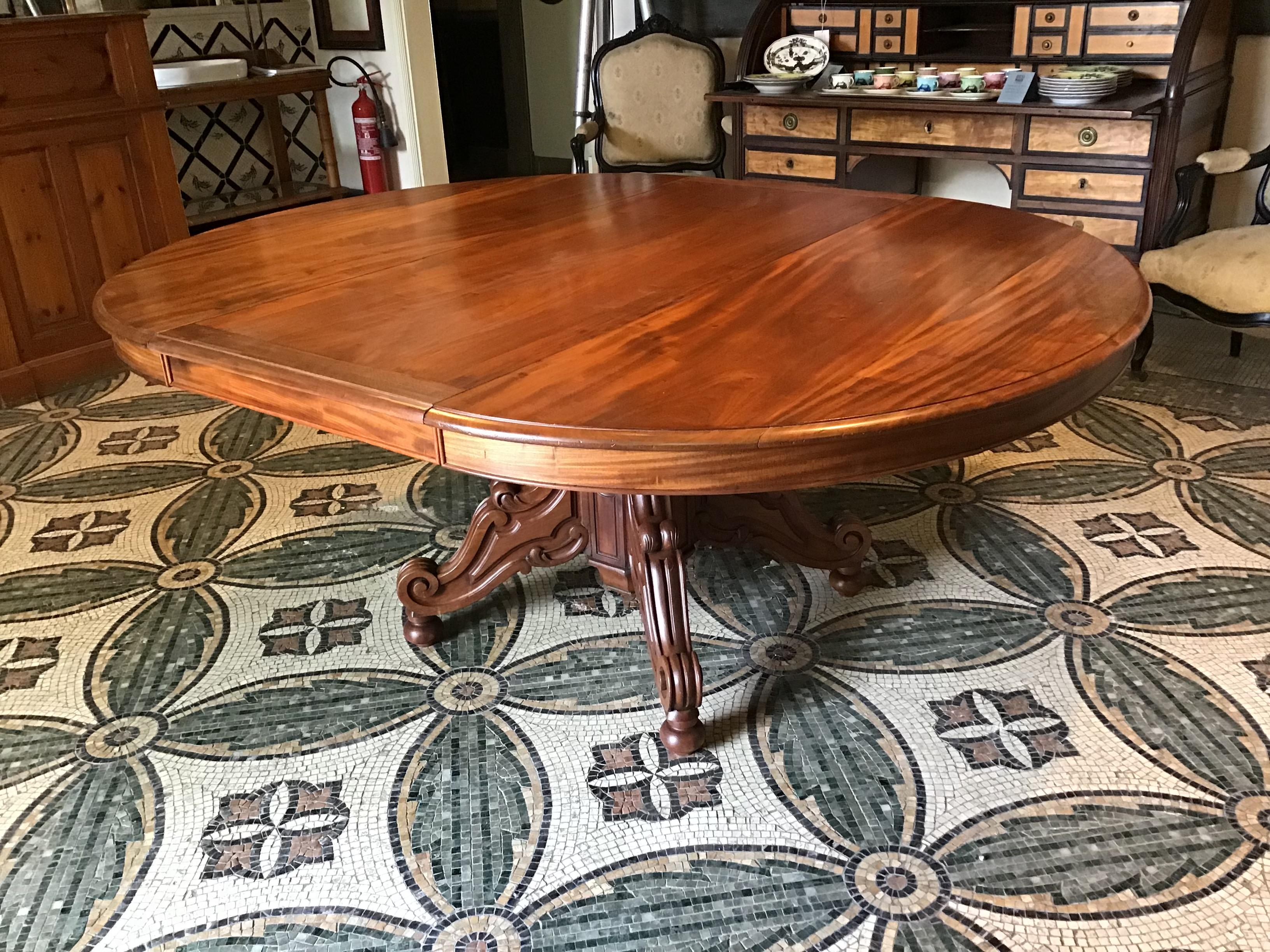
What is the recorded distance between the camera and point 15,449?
113 inches

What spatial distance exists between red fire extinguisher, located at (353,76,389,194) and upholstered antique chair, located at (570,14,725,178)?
3.21 feet

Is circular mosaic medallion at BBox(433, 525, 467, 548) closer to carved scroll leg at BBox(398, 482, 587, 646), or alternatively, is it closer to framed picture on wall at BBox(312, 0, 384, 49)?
carved scroll leg at BBox(398, 482, 587, 646)

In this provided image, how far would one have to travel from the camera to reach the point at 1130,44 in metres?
3.22

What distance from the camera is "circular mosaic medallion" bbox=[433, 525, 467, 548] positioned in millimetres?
2322

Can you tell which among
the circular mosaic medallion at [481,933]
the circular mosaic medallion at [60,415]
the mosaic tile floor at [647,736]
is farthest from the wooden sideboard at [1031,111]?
the circular mosaic medallion at [481,933]

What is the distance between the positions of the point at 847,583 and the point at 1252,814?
0.78m

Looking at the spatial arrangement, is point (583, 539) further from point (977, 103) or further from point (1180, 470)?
point (977, 103)

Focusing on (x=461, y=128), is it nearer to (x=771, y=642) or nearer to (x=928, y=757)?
(x=771, y=642)

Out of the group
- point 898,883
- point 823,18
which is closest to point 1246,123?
point 823,18

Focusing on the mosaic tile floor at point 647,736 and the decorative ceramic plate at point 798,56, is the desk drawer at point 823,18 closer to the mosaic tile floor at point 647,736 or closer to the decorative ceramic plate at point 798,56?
the decorative ceramic plate at point 798,56

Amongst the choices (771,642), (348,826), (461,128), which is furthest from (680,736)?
(461,128)

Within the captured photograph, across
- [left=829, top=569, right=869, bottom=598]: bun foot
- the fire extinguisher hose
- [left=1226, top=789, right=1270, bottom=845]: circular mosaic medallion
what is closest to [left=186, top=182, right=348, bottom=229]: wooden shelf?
the fire extinguisher hose

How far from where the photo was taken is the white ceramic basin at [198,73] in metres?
3.78

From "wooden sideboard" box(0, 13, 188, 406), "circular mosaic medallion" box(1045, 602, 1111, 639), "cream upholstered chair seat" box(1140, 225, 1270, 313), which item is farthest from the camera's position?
"wooden sideboard" box(0, 13, 188, 406)
